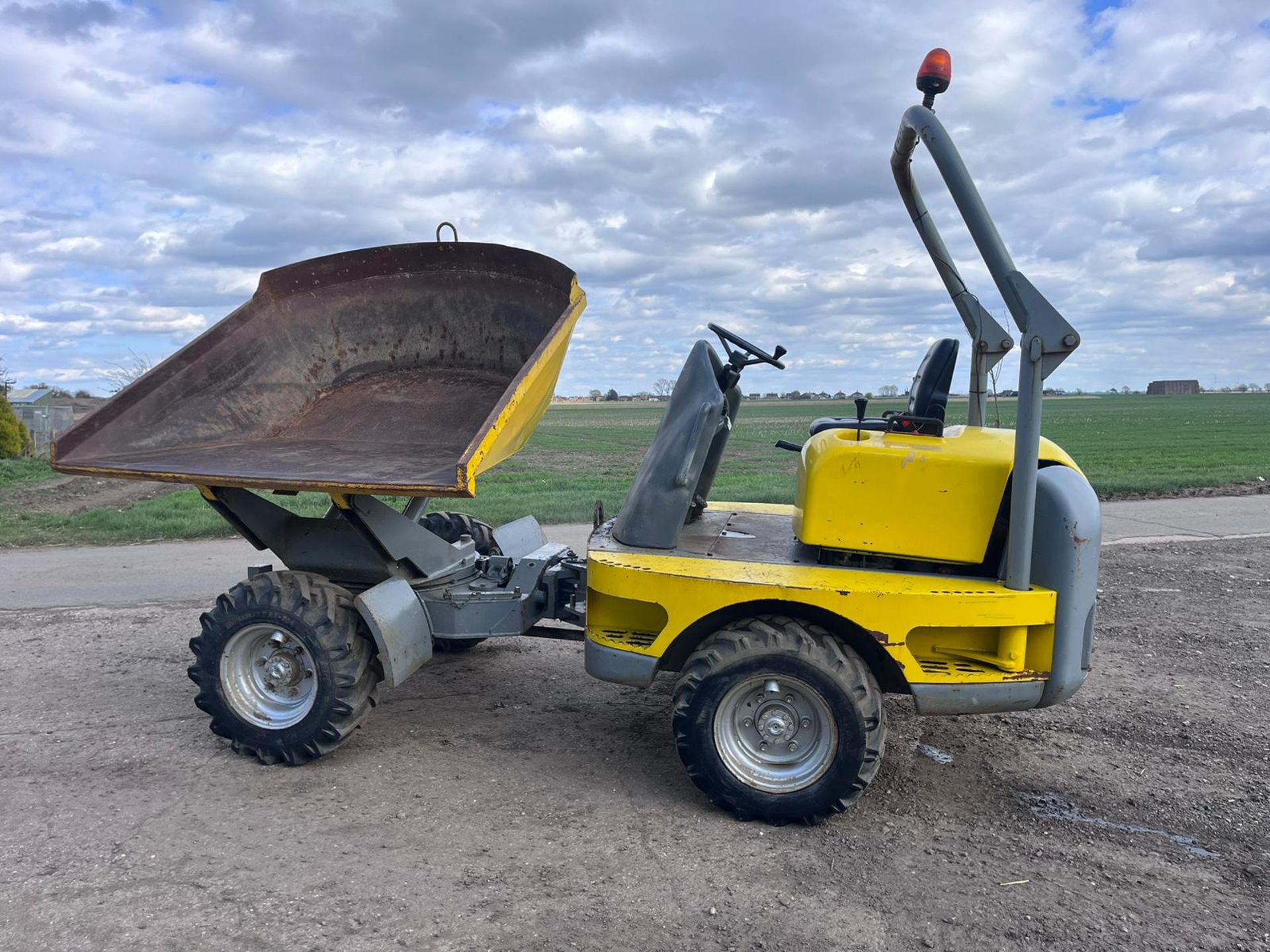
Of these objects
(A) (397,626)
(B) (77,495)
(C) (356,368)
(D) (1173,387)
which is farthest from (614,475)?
(D) (1173,387)

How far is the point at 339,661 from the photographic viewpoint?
4.47m

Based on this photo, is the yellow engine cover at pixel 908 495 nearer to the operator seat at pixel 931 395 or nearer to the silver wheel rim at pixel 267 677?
the operator seat at pixel 931 395

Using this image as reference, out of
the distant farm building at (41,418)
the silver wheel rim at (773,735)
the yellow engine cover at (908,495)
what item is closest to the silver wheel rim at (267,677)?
the silver wheel rim at (773,735)

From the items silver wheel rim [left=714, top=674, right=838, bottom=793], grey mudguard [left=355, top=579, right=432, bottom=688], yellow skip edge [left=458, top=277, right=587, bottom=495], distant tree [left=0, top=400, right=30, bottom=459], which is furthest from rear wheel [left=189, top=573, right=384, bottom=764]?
distant tree [left=0, top=400, right=30, bottom=459]

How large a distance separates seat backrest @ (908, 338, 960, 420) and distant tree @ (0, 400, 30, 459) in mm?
22257

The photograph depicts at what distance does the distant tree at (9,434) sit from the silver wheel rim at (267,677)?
20.1m

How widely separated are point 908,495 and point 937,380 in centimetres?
69

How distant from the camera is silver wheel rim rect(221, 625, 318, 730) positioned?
4.61m

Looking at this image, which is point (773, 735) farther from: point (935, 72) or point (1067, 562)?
point (935, 72)

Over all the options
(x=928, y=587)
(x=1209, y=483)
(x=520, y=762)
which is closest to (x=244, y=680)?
(x=520, y=762)

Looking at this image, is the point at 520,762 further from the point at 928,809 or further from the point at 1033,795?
the point at 1033,795

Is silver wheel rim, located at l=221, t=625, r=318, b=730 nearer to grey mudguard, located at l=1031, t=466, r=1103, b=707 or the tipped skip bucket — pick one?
the tipped skip bucket

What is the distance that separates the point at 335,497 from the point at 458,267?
6.70 feet

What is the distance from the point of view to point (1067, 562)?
12.6ft
